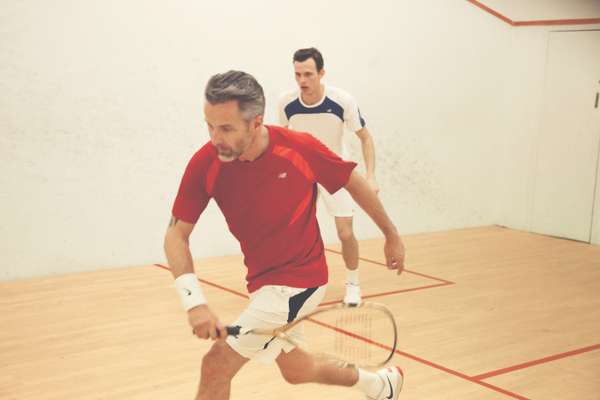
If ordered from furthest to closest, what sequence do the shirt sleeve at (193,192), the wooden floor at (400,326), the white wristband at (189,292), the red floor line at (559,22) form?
1. the red floor line at (559,22)
2. the wooden floor at (400,326)
3. the shirt sleeve at (193,192)
4. the white wristband at (189,292)

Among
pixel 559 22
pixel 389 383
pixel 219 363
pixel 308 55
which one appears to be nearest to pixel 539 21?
pixel 559 22

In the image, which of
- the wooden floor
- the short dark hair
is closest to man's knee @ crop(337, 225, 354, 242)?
the wooden floor

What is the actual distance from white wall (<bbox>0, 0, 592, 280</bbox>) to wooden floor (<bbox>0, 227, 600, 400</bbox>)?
12.4 inches

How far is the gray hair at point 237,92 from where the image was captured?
1.80 meters

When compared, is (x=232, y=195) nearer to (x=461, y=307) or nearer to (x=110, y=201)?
(x=461, y=307)

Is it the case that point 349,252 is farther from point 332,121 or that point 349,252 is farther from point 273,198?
point 273,198

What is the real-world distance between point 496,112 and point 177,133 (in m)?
3.26

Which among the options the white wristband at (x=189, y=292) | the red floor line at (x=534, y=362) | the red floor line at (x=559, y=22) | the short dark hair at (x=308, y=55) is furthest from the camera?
the red floor line at (x=559, y=22)

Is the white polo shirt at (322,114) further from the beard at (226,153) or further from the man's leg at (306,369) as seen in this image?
the beard at (226,153)

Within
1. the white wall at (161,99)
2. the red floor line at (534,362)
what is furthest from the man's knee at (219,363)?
the white wall at (161,99)

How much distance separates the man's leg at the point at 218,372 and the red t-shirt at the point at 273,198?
201mm

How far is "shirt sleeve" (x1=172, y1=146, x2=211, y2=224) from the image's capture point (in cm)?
191

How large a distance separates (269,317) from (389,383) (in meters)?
0.57

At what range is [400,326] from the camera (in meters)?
3.72
